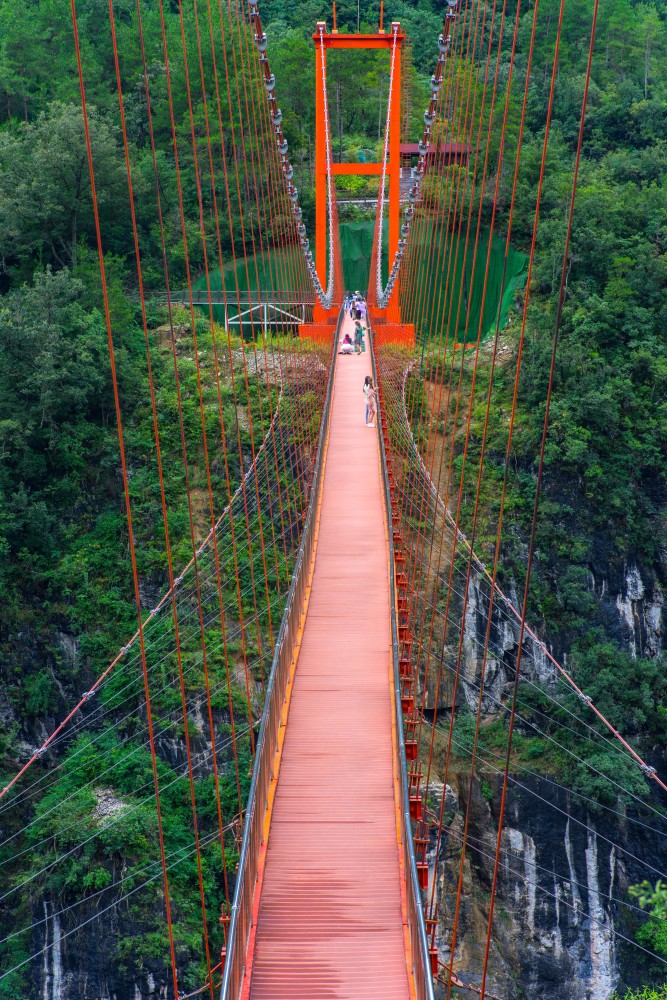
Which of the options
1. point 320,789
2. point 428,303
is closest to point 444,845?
point 320,789

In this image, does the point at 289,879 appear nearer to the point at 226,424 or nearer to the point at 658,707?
the point at 658,707

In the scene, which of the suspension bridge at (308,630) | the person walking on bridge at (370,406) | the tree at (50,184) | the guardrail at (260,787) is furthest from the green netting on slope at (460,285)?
the guardrail at (260,787)

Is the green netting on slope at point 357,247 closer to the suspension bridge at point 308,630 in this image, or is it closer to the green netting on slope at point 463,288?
the suspension bridge at point 308,630

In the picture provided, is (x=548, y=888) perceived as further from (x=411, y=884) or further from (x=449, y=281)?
(x=449, y=281)

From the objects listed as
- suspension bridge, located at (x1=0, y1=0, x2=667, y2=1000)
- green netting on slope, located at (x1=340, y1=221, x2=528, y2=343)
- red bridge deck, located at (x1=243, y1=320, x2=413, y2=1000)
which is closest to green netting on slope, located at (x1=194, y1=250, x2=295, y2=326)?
suspension bridge, located at (x1=0, y1=0, x2=667, y2=1000)

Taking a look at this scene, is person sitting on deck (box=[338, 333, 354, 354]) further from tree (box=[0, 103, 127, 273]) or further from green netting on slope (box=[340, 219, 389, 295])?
green netting on slope (box=[340, 219, 389, 295])

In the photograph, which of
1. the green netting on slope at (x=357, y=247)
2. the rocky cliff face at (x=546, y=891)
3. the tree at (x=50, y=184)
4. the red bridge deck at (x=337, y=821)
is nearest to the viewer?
the red bridge deck at (x=337, y=821)
